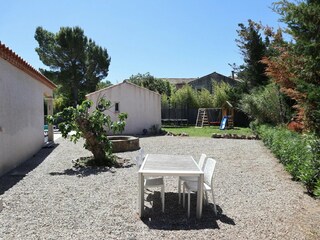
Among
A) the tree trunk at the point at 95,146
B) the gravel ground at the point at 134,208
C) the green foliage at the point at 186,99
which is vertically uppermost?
the green foliage at the point at 186,99

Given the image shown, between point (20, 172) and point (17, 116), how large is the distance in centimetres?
198

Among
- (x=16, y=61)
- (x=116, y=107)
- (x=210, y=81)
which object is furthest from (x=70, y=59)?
(x=16, y=61)

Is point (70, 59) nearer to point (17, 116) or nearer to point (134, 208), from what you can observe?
point (17, 116)

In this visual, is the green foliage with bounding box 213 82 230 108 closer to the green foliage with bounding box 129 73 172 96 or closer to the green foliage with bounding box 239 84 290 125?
the green foliage with bounding box 129 73 172 96

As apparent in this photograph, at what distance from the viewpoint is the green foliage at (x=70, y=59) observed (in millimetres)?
35125

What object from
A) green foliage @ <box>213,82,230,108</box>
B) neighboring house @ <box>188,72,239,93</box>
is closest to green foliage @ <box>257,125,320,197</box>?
green foliage @ <box>213,82,230,108</box>

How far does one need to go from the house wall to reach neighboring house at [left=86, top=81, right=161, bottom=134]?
325 inches

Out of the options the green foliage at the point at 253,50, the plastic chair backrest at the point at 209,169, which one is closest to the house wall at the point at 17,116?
the plastic chair backrest at the point at 209,169

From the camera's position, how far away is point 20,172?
8.47 meters

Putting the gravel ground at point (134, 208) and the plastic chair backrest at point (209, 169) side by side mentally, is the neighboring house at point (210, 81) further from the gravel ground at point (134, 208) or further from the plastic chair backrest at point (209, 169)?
the plastic chair backrest at point (209, 169)

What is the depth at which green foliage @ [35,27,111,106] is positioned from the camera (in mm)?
35125

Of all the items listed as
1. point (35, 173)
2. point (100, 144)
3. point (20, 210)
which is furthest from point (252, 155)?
point (20, 210)

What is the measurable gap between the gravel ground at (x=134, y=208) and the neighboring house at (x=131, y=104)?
1270 cm

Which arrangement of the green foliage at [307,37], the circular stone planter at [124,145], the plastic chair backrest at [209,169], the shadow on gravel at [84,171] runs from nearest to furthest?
the plastic chair backrest at [209,169] → the green foliage at [307,37] → the shadow on gravel at [84,171] → the circular stone planter at [124,145]
